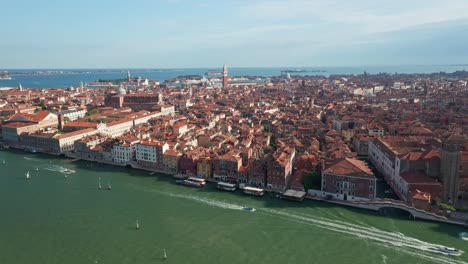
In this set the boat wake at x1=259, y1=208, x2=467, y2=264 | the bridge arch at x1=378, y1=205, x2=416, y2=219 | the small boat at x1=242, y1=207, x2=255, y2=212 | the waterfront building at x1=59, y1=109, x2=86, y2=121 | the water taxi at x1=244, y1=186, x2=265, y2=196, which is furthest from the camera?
the waterfront building at x1=59, y1=109, x2=86, y2=121

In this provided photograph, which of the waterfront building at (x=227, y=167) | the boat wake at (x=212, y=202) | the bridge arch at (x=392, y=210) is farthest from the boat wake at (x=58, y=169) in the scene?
the bridge arch at (x=392, y=210)

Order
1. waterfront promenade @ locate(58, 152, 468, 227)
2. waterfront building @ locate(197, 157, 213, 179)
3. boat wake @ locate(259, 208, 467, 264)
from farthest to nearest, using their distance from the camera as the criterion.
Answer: waterfront building @ locate(197, 157, 213, 179), waterfront promenade @ locate(58, 152, 468, 227), boat wake @ locate(259, 208, 467, 264)

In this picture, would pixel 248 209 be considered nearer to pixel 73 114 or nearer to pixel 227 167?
pixel 227 167

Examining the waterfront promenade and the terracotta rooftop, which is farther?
the terracotta rooftop

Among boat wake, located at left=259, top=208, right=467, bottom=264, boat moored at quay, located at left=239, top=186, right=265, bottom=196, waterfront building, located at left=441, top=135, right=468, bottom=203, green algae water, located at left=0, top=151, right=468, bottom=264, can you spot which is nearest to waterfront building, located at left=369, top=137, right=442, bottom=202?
waterfront building, located at left=441, top=135, right=468, bottom=203

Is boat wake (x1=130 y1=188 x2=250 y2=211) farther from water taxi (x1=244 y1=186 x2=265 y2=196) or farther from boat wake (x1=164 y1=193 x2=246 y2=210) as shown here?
water taxi (x1=244 y1=186 x2=265 y2=196)

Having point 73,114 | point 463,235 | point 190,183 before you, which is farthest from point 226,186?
point 73,114
